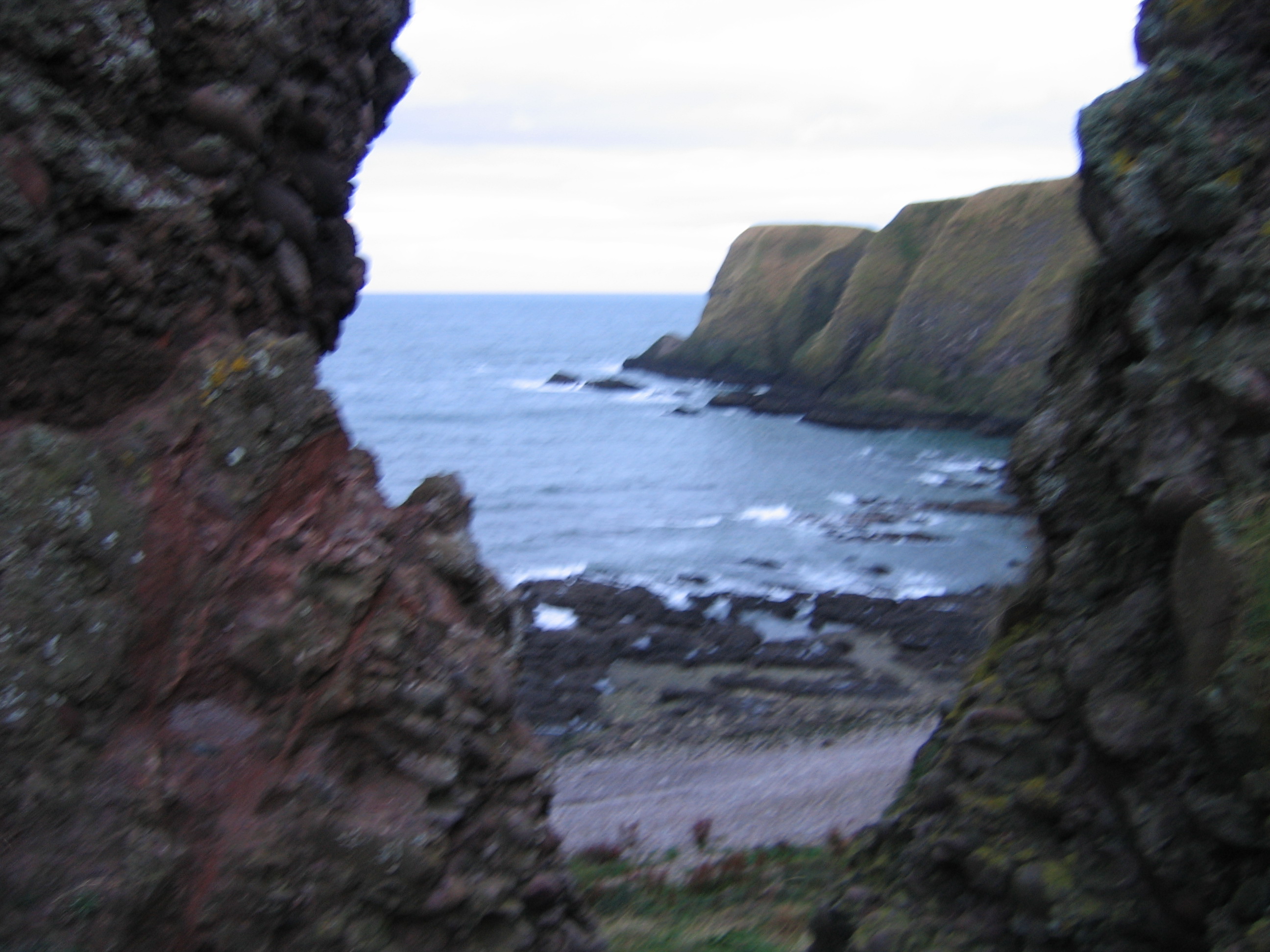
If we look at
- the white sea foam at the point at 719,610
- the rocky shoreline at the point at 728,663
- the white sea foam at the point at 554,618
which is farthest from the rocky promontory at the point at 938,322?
the white sea foam at the point at 554,618

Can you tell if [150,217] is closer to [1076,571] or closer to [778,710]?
[1076,571]

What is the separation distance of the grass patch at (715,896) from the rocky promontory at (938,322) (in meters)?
57.7

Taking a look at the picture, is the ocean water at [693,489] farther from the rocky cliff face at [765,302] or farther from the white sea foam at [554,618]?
the rocky cliff face at [765,302]

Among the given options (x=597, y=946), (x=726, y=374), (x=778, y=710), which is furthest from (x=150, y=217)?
(x=726, y=374)

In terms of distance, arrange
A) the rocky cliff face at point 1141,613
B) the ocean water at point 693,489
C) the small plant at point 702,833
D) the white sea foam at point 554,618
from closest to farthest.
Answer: the rocky cliff face at point 1141,613, the small plant at point 702,833, the white sea foam at point 554,618, the ocean water at point 693,489

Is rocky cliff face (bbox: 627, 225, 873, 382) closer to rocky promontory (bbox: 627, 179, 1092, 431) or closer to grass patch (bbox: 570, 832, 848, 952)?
rocky promontory (bbox: 627, 179, 1092, 431)

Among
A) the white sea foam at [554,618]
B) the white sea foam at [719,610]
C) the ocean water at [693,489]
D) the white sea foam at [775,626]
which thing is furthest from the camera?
the ocean water at [693,489]

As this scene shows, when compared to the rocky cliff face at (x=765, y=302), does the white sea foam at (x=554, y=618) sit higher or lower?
lower

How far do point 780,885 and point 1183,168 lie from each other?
11.4m

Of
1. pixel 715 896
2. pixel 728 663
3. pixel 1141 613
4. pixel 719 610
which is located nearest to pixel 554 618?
pixel 719 610

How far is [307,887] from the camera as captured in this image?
7766mm

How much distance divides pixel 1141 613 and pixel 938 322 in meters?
73.7

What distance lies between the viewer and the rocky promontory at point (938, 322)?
241ft

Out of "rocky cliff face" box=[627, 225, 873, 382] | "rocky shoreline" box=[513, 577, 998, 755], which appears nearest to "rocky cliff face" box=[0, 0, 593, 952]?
"rocky shoreline" box=[513, 577, 998, 755]
